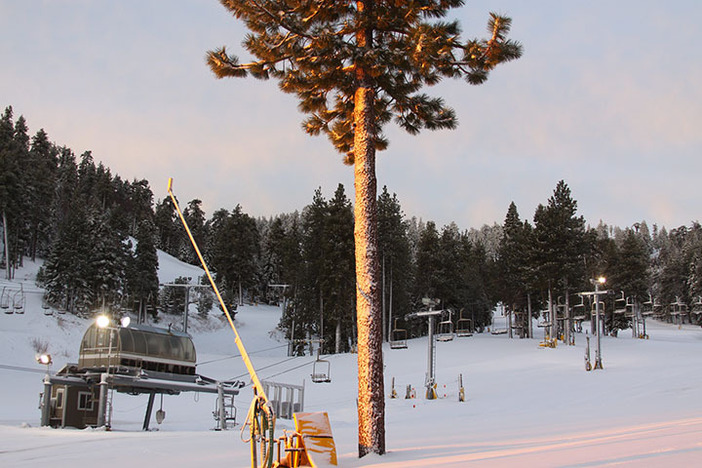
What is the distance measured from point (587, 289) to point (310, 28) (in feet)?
191

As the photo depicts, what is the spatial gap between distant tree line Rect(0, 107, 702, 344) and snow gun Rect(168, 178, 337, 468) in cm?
3878

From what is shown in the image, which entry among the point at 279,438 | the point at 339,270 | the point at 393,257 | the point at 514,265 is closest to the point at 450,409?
the point at 279,438

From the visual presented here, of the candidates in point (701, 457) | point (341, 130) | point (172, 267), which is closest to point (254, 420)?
point (701, 457)

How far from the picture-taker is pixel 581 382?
2931cm

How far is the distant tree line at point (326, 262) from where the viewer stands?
52156 mm

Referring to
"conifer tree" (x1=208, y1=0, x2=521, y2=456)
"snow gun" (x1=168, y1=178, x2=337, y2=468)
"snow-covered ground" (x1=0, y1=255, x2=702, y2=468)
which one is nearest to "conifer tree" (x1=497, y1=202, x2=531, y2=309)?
"snow-covered ground" (x1=0, y1=255, x2=702, y2=468)

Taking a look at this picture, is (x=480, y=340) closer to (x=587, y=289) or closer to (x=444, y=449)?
(x=587, y=289)

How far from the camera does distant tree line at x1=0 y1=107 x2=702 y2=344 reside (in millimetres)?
52156

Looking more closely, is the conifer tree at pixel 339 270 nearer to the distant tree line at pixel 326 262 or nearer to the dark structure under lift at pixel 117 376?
the distant tree line at pixel 326 262

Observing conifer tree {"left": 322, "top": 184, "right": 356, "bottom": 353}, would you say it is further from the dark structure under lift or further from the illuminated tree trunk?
the illuminated tree trunk

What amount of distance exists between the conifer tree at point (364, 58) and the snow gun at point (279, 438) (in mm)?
1774

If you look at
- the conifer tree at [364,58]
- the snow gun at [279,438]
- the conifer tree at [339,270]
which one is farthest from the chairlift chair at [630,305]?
the snow gun at [279,438]

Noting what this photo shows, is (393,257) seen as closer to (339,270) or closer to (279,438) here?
(339,270)

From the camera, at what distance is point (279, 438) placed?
9.09 meters
